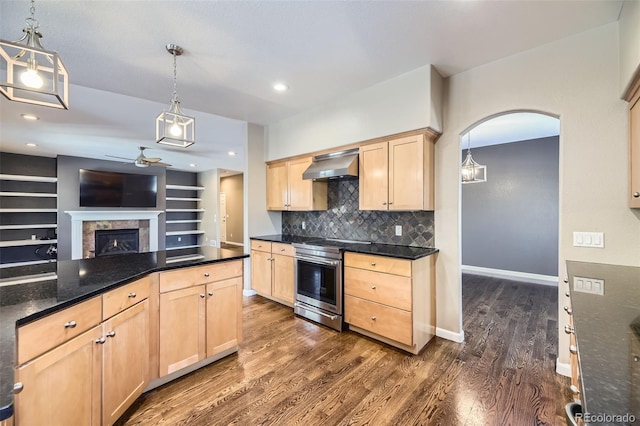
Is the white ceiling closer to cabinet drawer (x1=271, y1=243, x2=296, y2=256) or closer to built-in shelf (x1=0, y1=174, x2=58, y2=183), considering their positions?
cabinet drawer (x1=271, y1=243, x2=296, y2=256)

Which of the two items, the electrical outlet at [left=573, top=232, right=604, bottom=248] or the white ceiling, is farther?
the electrical outlet at [left=573, top=232, right=604, bottom=248]

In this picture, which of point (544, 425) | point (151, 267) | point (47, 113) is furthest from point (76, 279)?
point (47, 113)

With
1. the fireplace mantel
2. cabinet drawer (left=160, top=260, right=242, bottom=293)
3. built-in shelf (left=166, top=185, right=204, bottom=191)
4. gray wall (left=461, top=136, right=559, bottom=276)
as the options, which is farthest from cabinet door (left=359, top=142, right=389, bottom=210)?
built-in shelf (left=166, top=185, right=204, bottom=191)

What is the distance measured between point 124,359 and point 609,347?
93.2 inches

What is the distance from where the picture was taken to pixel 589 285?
1515 mm

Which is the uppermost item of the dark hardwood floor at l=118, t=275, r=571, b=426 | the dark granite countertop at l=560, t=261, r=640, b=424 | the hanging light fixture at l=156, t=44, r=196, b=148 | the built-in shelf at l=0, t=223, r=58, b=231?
the hanging light fixture at l=156, t=44, r=196, b=148

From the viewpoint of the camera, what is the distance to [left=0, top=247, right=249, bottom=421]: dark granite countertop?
88cm

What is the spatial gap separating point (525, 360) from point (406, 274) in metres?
Result: 1.29

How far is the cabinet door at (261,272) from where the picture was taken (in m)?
3.94

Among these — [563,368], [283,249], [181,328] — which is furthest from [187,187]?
[563,368]

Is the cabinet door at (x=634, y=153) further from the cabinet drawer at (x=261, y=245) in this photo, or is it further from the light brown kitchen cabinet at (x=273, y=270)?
the cabinet drawer at (x=261, y=245)

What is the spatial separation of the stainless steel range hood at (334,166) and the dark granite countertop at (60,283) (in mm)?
1540

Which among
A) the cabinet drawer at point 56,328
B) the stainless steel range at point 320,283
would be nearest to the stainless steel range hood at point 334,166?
the stainless steel range at point 320,283

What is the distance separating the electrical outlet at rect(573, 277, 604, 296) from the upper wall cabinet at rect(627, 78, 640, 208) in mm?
676
